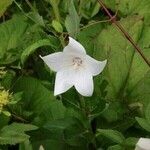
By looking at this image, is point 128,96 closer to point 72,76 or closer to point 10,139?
point 72,76

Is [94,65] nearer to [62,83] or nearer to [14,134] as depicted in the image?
[62,83]

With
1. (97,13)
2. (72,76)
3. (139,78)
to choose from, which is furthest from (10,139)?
(97,13)

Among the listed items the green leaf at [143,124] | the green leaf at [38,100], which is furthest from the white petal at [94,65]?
the green leaf at [38,100]

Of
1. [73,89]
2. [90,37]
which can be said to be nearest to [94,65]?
[73,89]

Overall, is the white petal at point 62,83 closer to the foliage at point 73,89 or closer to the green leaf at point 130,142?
the foliage at point 73,89

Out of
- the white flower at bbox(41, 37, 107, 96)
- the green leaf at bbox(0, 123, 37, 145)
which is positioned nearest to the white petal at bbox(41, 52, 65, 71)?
the white flower at bbox(41, 37, 107, 96)

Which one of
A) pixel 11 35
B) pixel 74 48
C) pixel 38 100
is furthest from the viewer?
pixel 11 35
